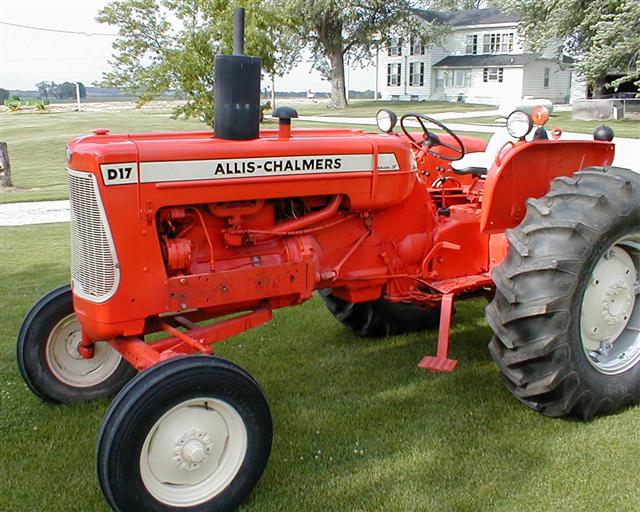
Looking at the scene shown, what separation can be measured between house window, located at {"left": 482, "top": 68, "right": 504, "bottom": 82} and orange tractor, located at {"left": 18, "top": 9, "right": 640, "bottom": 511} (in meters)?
45.9

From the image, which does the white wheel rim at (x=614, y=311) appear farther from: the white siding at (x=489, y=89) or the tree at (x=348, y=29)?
the white siding at (x=489, y=89)

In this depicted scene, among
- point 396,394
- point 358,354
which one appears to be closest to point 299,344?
point 358,354

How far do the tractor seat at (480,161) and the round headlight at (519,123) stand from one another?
0.48m

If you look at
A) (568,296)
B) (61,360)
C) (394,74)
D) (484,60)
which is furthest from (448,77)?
(61,360)

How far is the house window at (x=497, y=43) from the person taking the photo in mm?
48219

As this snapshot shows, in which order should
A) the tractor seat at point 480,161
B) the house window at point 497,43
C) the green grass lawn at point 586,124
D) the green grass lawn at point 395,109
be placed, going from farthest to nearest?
the house window at point 497,43 → the green grass lawn at point 395,109 → the green grass lawn at point 586,124 → the tractor seat at point 480,161

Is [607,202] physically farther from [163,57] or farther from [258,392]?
[163,57]

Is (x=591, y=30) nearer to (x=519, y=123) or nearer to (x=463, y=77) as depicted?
(x=519, y=123)

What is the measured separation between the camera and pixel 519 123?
3643mm

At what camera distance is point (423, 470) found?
3.06 meters

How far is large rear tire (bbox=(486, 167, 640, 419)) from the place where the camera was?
3248 millimetres

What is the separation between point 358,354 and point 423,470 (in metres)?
1.46

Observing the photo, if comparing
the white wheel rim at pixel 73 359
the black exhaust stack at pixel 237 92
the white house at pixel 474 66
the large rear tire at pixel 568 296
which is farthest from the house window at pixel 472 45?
the black exhaust stack at pixel 237 92

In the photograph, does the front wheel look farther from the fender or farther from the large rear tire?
the fender
